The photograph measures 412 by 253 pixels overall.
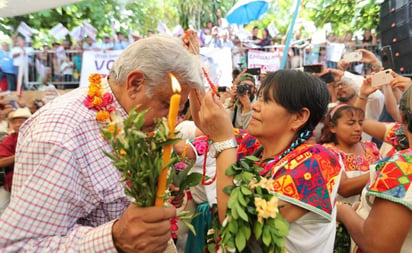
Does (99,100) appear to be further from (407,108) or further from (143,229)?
(407,108)

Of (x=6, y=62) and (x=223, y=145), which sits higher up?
(x=6, y=62)

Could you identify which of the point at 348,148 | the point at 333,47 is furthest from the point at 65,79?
the point at 348,148

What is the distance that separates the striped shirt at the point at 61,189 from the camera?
1299 mm

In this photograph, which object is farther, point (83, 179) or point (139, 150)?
point (83, 179)

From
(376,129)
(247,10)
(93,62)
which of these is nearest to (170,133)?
(376,129)

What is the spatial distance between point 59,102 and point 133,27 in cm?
1642

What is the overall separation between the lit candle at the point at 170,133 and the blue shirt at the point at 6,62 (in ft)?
33.2

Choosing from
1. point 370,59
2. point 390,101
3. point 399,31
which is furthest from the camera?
point 399,31

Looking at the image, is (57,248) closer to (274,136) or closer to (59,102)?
(59,102)

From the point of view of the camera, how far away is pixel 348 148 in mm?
3580

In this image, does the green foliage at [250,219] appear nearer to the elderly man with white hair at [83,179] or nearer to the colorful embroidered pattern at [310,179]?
the colorful embroidered pattern at [310,179]

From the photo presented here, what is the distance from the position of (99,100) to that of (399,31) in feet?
18.8

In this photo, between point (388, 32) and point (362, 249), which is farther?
point (388, 32)

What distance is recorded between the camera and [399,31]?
237 inches
